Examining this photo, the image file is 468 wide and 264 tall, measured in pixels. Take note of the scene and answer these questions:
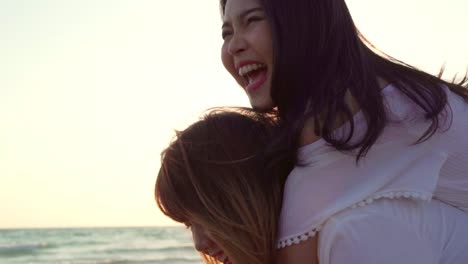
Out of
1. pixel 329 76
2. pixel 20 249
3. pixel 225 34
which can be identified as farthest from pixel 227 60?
pixel 20 249

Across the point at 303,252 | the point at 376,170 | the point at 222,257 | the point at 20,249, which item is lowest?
the point at 20,249

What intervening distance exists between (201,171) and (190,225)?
0.20 m

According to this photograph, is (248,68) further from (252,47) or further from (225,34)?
(225,34)

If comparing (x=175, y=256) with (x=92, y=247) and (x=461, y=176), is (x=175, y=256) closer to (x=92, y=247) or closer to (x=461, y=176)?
(x=92, y=247)

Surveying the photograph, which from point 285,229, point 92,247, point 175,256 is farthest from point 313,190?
point 92,247

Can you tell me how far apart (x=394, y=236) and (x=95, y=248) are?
71.0 ft

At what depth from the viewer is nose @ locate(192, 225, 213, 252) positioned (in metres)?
2.43

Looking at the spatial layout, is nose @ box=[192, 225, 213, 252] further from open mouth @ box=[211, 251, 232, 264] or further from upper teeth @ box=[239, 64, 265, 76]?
upper teeth @ box=[239, 64, 265, 76]

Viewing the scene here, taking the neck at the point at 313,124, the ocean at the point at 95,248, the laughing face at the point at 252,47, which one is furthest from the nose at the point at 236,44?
the ocean at the point at 95,248

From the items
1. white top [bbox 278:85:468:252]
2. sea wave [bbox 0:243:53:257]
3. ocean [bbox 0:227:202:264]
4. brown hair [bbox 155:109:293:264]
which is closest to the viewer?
white top [bbox 278:85:468:252]

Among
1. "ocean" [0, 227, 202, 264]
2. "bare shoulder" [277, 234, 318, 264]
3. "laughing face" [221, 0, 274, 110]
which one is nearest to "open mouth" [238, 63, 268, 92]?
"laughing face" [221, 0, 274, 110]

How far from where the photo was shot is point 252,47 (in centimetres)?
257

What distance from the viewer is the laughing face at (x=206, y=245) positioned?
7.91 ft

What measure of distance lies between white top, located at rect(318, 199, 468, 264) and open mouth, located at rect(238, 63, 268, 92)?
68 centimetres
